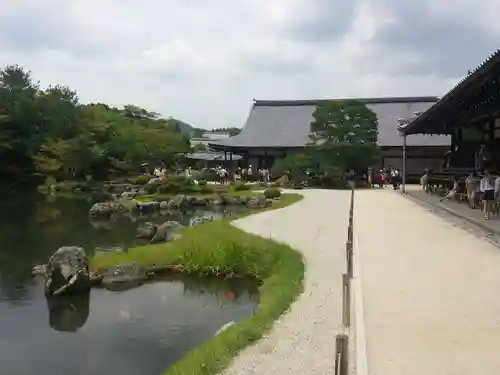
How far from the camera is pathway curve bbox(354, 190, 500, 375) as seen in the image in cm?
418

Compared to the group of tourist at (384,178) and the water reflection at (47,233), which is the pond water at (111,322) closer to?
the water reflection at (47,233)

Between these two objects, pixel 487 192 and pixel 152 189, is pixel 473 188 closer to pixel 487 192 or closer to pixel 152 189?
pixel 487 192

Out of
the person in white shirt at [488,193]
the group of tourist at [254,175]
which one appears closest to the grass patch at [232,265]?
the person in white shirt at [488,193]

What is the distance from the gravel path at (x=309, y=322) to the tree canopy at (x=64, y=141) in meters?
25.4

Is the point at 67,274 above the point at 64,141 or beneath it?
beneath

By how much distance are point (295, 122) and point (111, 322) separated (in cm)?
3454

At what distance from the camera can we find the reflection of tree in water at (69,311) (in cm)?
760

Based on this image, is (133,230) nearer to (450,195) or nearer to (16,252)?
(16,252)

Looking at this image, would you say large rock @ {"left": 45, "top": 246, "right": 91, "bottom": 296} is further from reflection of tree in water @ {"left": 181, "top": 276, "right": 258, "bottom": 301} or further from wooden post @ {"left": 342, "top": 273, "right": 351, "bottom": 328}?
wooden post @ {"left": 342, "top": 273, "right": 351, "bottom": 328}

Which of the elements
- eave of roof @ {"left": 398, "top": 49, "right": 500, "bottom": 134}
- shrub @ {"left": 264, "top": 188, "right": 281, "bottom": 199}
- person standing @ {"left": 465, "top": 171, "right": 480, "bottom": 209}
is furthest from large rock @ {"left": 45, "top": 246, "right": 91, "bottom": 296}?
shrub @ {"left": 264, "top": 188, "right": 281, "bottom": 199}

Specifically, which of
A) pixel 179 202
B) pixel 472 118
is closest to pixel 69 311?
pixel 179 202

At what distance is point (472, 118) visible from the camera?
754 inches

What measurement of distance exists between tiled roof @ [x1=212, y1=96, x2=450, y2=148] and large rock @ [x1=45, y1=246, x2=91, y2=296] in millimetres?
29116

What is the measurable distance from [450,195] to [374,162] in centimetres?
1341
